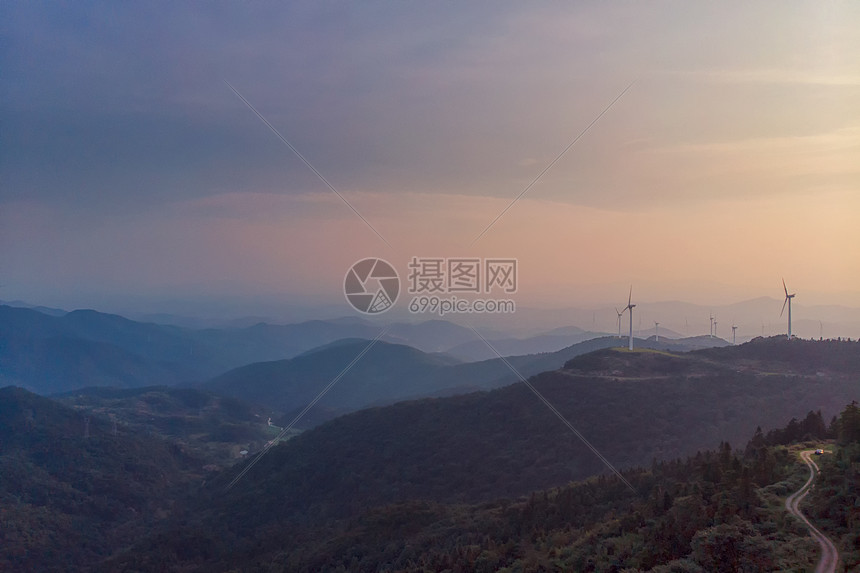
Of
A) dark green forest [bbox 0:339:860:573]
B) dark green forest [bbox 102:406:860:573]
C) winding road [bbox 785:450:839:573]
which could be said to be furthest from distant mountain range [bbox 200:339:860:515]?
winding road [bbox 785:450:839:573]

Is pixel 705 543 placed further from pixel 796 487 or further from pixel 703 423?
pixel 703 423

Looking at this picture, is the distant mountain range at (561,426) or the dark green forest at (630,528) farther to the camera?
the distant mountain range at (561,426)

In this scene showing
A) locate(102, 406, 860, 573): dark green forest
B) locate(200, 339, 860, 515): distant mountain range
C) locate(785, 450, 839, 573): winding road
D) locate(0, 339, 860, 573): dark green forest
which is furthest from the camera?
locate(200, 339, 860, 515): distant mountain range

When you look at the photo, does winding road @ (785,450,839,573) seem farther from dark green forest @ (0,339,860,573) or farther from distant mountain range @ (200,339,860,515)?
distant mountain range @ (200,339,860,515)

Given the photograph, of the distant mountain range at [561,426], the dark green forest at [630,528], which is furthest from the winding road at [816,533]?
the distant mountain range at [561,426]

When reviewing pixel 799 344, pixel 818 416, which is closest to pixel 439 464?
pixel 818 416

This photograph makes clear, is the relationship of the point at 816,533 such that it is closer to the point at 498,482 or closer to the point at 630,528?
the point at 630,528

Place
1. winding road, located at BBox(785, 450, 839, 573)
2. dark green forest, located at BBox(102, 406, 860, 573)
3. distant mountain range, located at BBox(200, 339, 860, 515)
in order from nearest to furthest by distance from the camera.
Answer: winding road, located at BBox(785, 450, 839, 573), dark green forest, located at BBox(102, 406, 860, 573), distant mountain range, located at BBox(200, 339, 860, 515)

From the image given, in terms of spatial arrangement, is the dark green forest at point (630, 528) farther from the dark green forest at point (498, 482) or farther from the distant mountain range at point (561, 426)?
the distant mountain range at point (561, 426)
